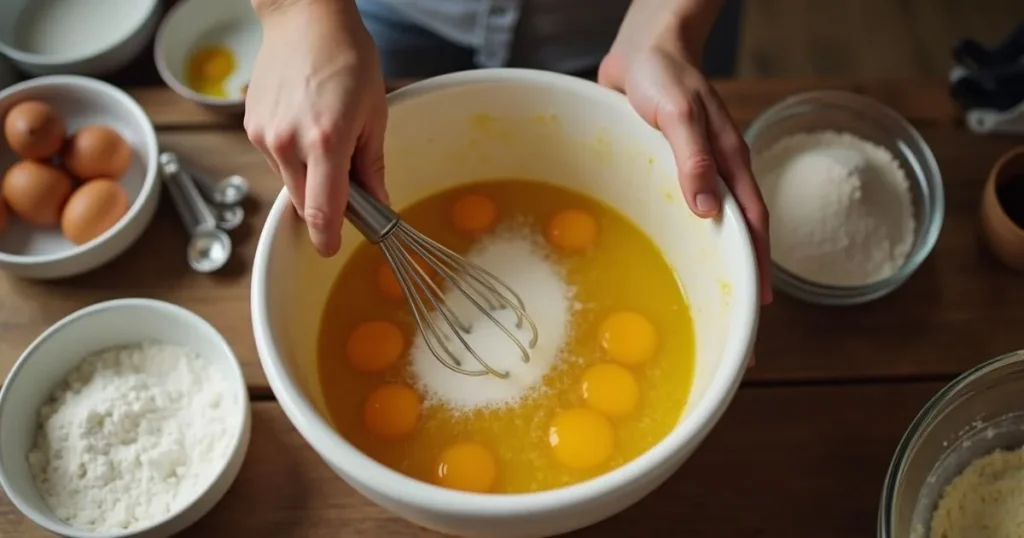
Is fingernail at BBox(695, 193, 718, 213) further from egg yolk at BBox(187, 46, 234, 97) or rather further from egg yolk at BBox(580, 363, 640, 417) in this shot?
egg yolk at BBox(187, 46, 234, 97)

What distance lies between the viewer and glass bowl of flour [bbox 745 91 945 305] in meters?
0.86

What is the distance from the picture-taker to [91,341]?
0.84 m

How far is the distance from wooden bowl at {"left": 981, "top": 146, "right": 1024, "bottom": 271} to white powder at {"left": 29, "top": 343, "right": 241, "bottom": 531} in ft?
2.47

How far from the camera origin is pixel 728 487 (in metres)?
0.78

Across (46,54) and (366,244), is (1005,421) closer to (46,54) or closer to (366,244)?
(366,244)

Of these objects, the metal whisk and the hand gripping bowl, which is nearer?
the hand gripping bowl

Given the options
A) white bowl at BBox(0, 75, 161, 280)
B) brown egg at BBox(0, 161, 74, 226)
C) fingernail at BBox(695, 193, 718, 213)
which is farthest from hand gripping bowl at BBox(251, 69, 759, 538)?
brown egg at BBox(0, 161, 74, 226)

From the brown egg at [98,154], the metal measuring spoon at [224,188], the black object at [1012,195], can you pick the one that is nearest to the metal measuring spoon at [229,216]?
the metal measuring spoon at [224,188]

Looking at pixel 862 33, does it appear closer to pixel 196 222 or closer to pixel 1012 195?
pixel 1012 195

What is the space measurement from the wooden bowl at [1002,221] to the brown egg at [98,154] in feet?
2.96

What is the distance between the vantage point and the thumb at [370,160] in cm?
77

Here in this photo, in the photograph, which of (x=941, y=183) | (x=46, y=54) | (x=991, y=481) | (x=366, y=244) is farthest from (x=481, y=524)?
Answer: (x=46, y=54)

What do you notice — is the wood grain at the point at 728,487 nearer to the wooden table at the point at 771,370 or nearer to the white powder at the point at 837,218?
the wooden table at the point at 771,370

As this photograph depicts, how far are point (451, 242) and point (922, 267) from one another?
0.48m
